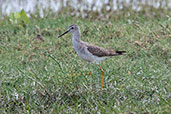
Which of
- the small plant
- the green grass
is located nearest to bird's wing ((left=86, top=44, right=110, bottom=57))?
the green grass

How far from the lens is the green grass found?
472 cm

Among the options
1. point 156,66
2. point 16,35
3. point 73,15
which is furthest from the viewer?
point 73,15

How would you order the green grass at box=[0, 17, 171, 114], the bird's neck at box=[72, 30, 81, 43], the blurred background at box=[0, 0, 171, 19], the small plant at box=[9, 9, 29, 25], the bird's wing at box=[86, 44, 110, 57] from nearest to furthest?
the green grass at box=[0, 17, 171, 114] < the bird's wing at box=[86, 44, 110, 57] < the bird's neck at box=[72, 30, 81, 43] < the small plant at box=[9, 9, 29, 25] < the blurred background at box=[0, 0, 171, 19]

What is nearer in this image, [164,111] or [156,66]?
[164,111]

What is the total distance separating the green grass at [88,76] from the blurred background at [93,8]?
1.32 m

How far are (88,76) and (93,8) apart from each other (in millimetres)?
4697

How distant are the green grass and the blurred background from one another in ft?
4.34

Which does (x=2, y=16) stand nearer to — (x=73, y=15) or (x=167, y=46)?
(x=73, y=15)

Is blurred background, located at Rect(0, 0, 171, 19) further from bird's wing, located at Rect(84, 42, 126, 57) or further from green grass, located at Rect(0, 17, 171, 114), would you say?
bird's wing, located at Rect(84, 42, 126, 57)

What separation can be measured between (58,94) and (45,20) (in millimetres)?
4084

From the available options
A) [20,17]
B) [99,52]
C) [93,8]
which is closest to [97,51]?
[99,52]

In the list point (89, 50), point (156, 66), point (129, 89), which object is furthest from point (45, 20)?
point (129, 89)

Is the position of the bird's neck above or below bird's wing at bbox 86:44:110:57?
above

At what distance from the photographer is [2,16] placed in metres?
9.81
